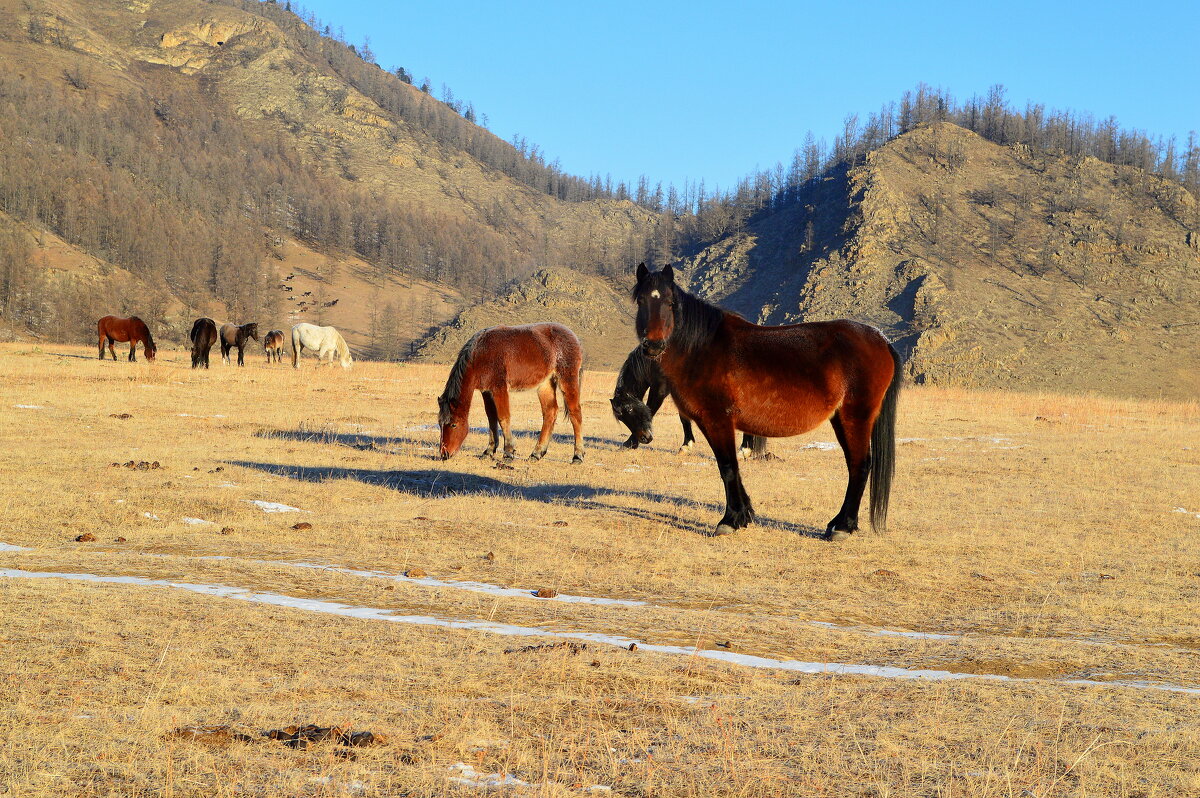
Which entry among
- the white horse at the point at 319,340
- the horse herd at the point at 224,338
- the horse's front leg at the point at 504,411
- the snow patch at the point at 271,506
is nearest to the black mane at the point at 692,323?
the snow patch at the point at 271,506

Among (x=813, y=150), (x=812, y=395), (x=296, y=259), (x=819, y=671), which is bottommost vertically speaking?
(x=819, y=671)

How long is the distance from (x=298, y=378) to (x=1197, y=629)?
32.8 meters

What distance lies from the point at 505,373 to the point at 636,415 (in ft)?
8.15

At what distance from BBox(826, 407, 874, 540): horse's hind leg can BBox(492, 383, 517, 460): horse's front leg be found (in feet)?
22.7

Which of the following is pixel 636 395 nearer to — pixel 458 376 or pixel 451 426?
pixel 458 376

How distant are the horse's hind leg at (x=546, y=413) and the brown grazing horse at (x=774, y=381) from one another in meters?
6.56

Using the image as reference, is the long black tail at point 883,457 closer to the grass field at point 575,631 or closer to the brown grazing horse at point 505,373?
the grass field at point 575,631

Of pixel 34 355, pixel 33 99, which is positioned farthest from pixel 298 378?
pixel 33 99

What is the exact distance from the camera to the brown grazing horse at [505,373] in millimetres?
16578

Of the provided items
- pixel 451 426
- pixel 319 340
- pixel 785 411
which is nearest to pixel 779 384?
pixel 785 411

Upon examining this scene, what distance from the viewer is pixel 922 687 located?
5.34 meters

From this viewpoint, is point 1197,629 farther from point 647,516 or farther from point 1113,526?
point 647,516

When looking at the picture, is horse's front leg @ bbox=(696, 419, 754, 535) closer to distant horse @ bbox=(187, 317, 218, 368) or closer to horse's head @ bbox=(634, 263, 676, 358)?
horse's head @ bbox=(634, 263, 676, 358)

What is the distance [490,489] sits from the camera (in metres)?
14.3
